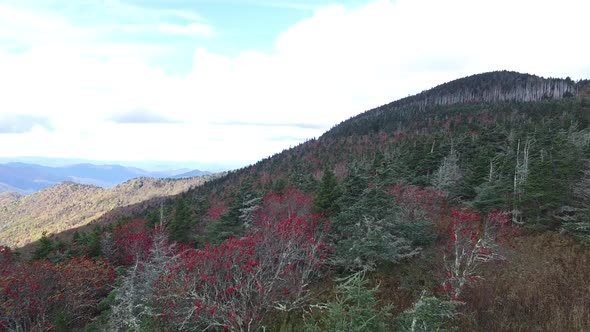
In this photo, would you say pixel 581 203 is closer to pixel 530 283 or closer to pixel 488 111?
pixel 530 283

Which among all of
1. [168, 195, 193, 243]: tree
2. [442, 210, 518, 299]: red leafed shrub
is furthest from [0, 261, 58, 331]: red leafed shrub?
[442, 210, 518, 299]: red leafed shrub

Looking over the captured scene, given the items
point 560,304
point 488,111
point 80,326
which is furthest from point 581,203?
point 488,111

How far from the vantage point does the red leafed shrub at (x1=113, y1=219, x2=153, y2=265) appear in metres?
23.6

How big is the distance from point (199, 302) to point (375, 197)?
27.9 feet

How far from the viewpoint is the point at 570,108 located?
83.2 metres

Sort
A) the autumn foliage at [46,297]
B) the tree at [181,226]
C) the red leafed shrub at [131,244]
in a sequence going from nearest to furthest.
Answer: the autumn foliage at [46,297]
the red leafed shrub at [131,244]
the tree at [181,226]

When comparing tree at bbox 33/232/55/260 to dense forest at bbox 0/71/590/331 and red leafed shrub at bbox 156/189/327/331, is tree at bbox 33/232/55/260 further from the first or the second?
red leafed shrub at bbox 156/189/327/331

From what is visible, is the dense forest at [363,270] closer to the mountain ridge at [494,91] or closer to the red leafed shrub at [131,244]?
the red leafed shrub at [131,244]

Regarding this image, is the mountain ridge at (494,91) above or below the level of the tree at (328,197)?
above

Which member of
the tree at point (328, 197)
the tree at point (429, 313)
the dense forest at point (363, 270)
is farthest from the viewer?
the tree at point (328, 197)

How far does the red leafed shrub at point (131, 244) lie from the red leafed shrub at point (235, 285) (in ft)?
48.0

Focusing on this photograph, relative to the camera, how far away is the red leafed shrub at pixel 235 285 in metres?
8.73

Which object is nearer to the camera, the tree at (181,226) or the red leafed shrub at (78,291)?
the red leafed shrub at (78,291)

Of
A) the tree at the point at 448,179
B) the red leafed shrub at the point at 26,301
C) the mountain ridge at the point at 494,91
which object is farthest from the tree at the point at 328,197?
the mountain ridge at the point at 494,91
